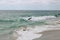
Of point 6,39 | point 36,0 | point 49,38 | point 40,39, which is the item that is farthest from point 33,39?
point 36,0

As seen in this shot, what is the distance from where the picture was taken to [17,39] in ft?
18.3

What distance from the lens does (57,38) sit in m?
5.50

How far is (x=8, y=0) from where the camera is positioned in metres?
10.9

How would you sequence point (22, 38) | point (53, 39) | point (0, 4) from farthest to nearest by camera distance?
point (0, 4) < point (22, 38) < point (53, 39)

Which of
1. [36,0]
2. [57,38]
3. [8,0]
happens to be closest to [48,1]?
[36,0]

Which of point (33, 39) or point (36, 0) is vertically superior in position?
point (36, 0)

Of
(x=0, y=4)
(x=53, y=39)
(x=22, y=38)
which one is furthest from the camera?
(x=0, y=4)

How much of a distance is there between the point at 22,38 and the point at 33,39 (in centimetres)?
51

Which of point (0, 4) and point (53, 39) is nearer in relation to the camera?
point (53, 39)

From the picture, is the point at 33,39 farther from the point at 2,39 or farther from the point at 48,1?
the point at 48,1

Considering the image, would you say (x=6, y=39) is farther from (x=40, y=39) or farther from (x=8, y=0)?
(x=8, y=0)

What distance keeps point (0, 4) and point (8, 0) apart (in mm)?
700

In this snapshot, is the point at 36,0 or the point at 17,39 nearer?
the point at 17,39

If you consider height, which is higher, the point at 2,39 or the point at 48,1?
the point at 48,1
